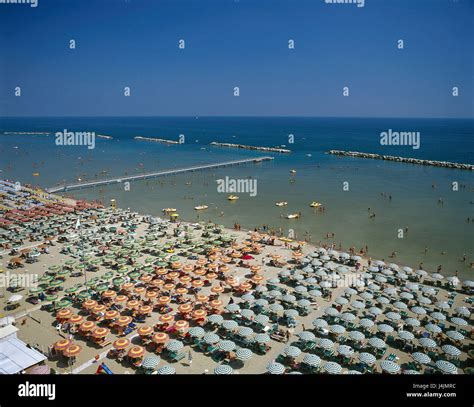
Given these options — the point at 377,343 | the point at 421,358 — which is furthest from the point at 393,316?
the point at 421,358

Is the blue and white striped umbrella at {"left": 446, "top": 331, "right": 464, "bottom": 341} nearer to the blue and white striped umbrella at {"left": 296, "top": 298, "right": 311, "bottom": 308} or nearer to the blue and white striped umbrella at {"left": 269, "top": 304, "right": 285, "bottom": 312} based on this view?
the blue and white striped umbrella at {"left": 296, "top": 298, "right": 311, "bottom": 308}

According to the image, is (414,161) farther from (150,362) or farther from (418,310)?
(150,362)

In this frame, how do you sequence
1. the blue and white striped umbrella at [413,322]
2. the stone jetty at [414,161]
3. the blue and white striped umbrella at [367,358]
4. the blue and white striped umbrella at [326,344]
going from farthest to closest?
the stone jetty at [414,161] → the blue and white striped umbrella at [413,322] → the blue and white striped umbrella at [326,344] → the blue and white striped umbrella at [367,358]

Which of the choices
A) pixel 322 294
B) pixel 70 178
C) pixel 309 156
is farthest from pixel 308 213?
pixel 309 156

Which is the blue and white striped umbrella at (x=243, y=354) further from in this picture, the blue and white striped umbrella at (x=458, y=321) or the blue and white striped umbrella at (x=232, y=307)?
the blue and white striped umbrella at (x=458, y=321)

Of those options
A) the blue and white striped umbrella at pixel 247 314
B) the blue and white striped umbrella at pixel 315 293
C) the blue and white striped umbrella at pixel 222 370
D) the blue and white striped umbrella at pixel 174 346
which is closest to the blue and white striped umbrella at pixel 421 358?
the blue and white striped umbrella at pixel 315 293

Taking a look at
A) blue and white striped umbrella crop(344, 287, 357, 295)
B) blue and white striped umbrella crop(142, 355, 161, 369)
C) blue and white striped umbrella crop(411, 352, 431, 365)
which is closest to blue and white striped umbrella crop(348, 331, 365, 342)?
blue and white striped umbrella crop(411, 352, 431, 365)
